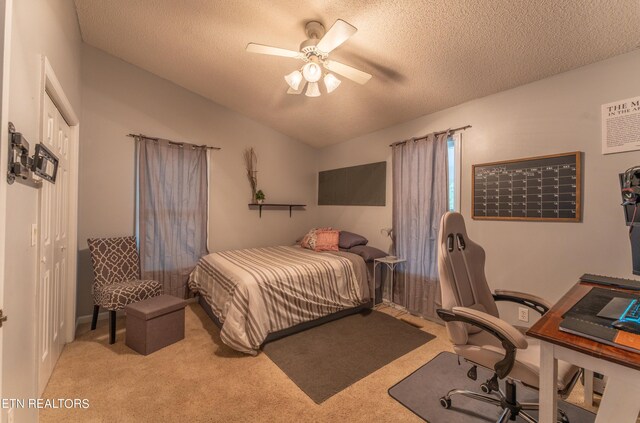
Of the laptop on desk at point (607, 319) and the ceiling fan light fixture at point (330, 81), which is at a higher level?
the ceiling fan light fixture at point (330, 81)

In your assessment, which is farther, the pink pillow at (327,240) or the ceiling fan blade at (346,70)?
the pink pillow at (327,240)

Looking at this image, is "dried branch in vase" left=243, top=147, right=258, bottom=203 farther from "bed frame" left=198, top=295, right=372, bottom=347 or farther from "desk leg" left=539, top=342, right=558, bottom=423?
"desk leg" left=539, top=342, right=558, bottom=423

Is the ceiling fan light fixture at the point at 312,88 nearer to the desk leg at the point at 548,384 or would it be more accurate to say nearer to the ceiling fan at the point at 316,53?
the ceiling fan at the point at 316,53

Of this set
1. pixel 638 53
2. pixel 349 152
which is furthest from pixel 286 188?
pixel 638 53

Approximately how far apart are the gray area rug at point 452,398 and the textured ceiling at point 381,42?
2.42 metres

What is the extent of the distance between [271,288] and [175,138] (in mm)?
2501

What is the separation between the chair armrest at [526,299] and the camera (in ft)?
5.50

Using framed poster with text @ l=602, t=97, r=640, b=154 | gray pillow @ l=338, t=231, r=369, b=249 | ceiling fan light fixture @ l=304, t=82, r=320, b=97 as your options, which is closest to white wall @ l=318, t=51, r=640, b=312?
framed poster with text @ l=602, t=97, r=640, b=154

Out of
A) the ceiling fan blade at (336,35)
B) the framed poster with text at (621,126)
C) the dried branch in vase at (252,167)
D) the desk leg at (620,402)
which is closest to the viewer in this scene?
the desk leg at (620,402)

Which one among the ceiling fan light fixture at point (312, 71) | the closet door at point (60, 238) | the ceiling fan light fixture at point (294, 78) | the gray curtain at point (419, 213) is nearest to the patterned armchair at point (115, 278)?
the closet door at point (60, 238)

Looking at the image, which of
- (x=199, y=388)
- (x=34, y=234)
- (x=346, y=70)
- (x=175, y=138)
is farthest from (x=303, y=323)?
(x=175, y=138)

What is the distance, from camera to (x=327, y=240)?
383 cm

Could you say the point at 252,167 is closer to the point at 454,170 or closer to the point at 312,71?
the point at 312,71

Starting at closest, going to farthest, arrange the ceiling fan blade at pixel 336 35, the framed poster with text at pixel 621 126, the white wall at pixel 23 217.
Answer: the white wall at pixel 23 217
the ceiling fan blade at pixel 336 35
the framed poster with text at pixel 621 126
